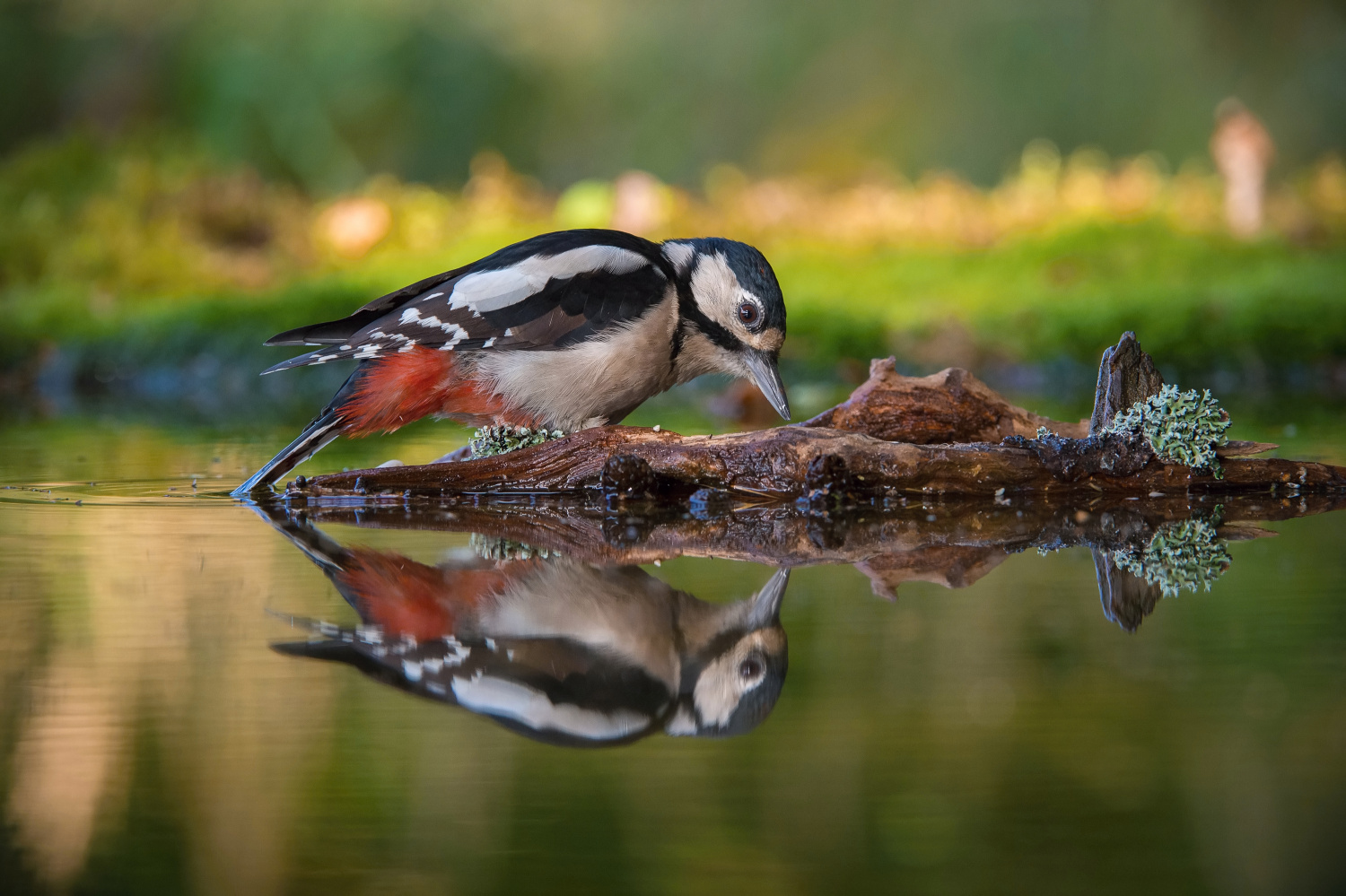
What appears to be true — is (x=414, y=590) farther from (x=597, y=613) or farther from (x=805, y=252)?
(x=805, y=252)

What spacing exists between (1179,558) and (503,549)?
163 cm

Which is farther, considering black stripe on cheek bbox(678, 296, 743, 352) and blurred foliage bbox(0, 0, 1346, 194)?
blurred foliage bbox(0, 0, 1346, 194)

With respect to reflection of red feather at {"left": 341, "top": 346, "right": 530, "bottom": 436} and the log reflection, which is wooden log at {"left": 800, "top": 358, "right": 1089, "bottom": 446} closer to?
the log reflection

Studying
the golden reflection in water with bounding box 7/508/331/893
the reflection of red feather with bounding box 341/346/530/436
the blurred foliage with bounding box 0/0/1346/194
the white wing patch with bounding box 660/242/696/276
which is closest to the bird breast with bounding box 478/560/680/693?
the golden reflection in water with bounding box 7/508/331/893

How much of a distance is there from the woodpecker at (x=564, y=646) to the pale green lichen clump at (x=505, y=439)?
54.5 inches

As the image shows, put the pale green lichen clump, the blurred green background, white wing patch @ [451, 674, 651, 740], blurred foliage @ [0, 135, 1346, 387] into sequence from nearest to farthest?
white wing patch @ [451, 674, 651, 740], the pale green lichen clump, blurred foliage @ [0, 135, 1346, 387], the blurred green background

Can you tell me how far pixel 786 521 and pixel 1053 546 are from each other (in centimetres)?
78

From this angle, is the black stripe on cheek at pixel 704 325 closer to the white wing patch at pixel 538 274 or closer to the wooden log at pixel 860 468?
the white wing patch at pixel 538 274

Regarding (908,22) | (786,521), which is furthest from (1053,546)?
(908,22)

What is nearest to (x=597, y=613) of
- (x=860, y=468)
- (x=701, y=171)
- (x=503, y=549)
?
(x=503, y=549)

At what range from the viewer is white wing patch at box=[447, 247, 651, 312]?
4.51 meters

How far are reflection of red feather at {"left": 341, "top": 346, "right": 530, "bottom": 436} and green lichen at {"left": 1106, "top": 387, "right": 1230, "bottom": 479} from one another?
1932 mm

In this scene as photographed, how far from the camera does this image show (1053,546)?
357 cm

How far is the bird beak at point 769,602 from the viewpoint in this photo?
276 centimetres
